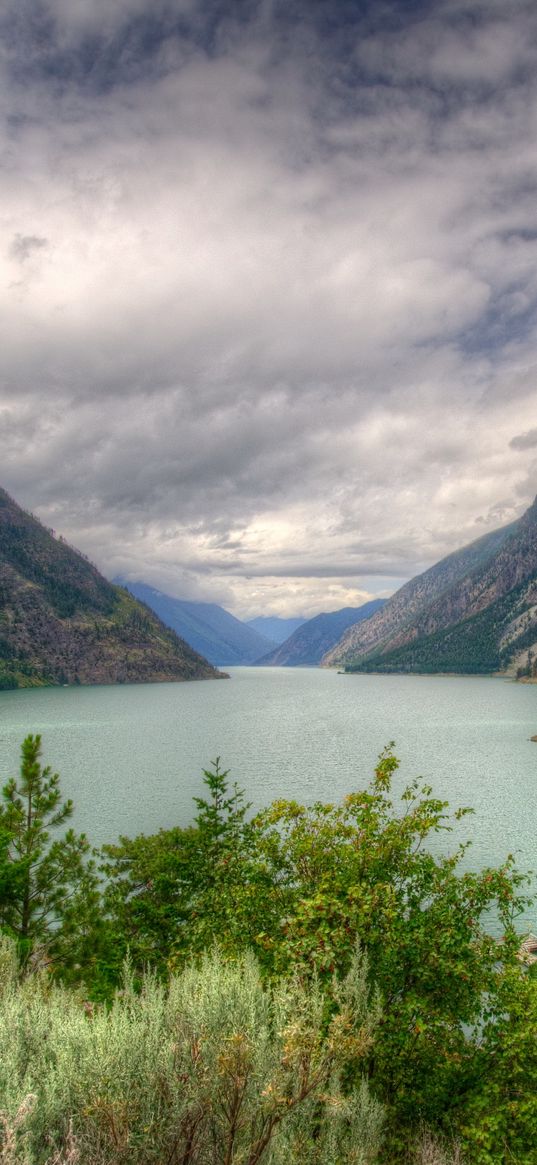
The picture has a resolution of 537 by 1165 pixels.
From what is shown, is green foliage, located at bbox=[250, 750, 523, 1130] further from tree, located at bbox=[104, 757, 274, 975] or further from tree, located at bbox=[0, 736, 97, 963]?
tree, located at bbox=[0, 736, 97, 963]

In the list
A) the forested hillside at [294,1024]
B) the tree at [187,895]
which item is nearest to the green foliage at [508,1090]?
the forested hillside at [294,1024]

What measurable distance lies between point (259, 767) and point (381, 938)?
7787 centimetres

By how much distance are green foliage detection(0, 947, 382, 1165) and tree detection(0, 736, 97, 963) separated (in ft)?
53.9

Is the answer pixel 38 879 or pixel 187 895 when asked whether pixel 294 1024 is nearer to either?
pixel 187 895

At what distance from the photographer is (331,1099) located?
8992 mm

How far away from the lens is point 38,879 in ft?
90.4

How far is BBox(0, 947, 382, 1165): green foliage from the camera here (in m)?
9.11

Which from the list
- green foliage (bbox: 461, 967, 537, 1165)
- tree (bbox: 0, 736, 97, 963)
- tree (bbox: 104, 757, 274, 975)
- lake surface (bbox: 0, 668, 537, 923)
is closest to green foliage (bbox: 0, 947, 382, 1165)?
green foliage (bbox: 461, 967, 537, 1165)

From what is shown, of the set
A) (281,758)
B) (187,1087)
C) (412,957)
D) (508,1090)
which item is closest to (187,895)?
(412,957)

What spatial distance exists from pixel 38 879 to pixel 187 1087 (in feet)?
69.0

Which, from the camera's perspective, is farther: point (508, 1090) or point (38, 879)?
point (38, 879)

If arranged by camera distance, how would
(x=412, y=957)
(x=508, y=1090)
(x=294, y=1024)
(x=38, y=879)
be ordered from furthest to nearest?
(x=38, y=879) < (x=412, y=957) < (x=508, y=1090) < (x=294, y=1024)

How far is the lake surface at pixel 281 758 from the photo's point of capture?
6241cm

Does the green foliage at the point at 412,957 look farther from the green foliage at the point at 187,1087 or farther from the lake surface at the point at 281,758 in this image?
the lake surface at the point at 281,758
